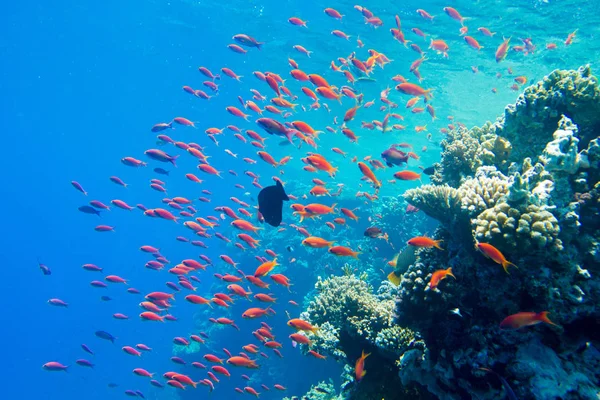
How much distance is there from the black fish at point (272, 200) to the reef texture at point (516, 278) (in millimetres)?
2095

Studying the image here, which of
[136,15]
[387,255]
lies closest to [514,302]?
[387,255]

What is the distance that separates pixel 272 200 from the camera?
12.7 feet

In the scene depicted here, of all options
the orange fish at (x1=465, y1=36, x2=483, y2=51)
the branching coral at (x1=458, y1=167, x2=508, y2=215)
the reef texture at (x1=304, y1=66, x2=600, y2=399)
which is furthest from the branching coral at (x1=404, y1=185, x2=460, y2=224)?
the orange fish at (x1=465, y1=36, x2=483, y2=51)

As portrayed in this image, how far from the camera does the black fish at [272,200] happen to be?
383cm

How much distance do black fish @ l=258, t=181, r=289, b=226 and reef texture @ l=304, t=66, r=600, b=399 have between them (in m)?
2.09

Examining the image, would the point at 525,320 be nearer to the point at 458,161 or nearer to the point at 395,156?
the point at 458,161

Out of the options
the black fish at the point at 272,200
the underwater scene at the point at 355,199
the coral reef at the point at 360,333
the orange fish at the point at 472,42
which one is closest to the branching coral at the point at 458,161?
the underwater scene at the point at 355,199

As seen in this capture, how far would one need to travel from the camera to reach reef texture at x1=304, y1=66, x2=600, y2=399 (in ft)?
9.36

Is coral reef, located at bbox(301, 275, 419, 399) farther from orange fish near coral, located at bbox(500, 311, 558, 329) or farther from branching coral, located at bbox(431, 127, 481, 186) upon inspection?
branching coral, located at bbox(431, 127, 481, 186)

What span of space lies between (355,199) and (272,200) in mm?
17660

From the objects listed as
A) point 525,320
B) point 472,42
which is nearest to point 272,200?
point 525,320

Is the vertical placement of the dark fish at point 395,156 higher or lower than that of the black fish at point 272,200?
higher

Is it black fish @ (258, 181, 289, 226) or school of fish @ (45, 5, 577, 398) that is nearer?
black fish @ (258, 181, 289, 226)

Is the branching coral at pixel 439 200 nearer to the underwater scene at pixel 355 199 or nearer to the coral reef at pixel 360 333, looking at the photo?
the underwater scene at pixel 355 199
